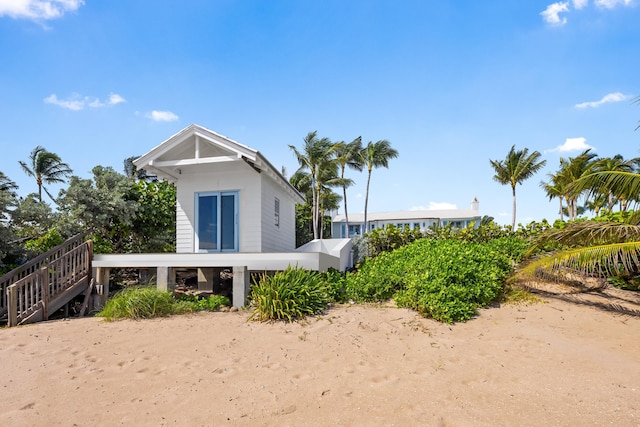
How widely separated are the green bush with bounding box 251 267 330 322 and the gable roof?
12.9ft

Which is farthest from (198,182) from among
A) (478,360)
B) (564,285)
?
(564,285)

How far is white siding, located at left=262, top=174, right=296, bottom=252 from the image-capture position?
37.6ft

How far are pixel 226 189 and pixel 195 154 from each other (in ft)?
4.47

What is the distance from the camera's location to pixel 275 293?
709 centimetres

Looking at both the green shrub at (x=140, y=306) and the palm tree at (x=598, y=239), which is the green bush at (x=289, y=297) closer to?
the green shrub at (x=140, y=306)

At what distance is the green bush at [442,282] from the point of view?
6.82m

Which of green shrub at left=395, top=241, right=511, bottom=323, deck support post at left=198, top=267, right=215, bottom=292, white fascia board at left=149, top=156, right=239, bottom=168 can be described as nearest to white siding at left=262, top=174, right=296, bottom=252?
white fascia board at left=149, top=156, right=239, bottom=168

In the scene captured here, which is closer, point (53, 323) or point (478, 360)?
point (478, 360)

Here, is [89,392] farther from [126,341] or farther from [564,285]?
[564,285]

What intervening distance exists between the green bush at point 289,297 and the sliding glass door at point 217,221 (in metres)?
3.76

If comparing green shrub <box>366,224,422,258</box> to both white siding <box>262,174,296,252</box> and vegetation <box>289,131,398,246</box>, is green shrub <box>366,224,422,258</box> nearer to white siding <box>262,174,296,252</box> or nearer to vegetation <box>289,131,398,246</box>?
white siding <box>262,174,296,252</box>

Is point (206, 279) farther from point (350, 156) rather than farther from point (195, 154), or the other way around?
point (350, 156)

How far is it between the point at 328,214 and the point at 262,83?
28.4 m

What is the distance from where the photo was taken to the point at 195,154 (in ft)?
35.7
